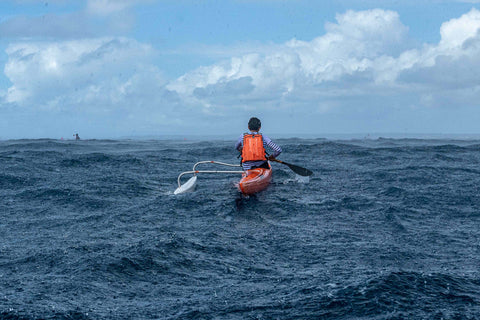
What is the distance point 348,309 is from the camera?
620 centimetres

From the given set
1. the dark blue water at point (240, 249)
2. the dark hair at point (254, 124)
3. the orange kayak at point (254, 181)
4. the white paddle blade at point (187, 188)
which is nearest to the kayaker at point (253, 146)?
the dark hair at point (254, 124)

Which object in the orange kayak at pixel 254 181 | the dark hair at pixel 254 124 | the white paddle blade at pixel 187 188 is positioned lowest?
the white paddle blade at pixel 187 188

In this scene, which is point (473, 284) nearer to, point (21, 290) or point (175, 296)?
point (175, 296)

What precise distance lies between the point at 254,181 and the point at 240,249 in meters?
5.40

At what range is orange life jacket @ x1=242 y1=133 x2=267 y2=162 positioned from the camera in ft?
50.6

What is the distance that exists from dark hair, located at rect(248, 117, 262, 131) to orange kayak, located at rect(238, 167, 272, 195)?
4.74 ft

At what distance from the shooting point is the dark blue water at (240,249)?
642 centimetres

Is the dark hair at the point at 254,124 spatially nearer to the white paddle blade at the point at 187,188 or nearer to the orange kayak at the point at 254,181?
the orange kayak at the point at 254,181

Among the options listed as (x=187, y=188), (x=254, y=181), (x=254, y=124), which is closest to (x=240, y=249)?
(x=254, y=181)

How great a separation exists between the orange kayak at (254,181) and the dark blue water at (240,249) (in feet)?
1.51

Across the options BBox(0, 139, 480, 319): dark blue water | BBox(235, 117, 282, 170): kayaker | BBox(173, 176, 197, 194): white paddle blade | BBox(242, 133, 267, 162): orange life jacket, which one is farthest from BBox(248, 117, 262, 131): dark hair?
BBox(173, 176, 197, 194): white paddle blade

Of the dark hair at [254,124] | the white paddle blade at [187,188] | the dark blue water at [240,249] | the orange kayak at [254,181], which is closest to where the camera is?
the dark blue water at [240,249]

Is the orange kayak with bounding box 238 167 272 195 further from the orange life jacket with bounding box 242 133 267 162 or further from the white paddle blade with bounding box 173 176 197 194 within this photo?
the white paddle blade with bounding box 173 176 197 194

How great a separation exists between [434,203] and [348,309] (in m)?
9.24
